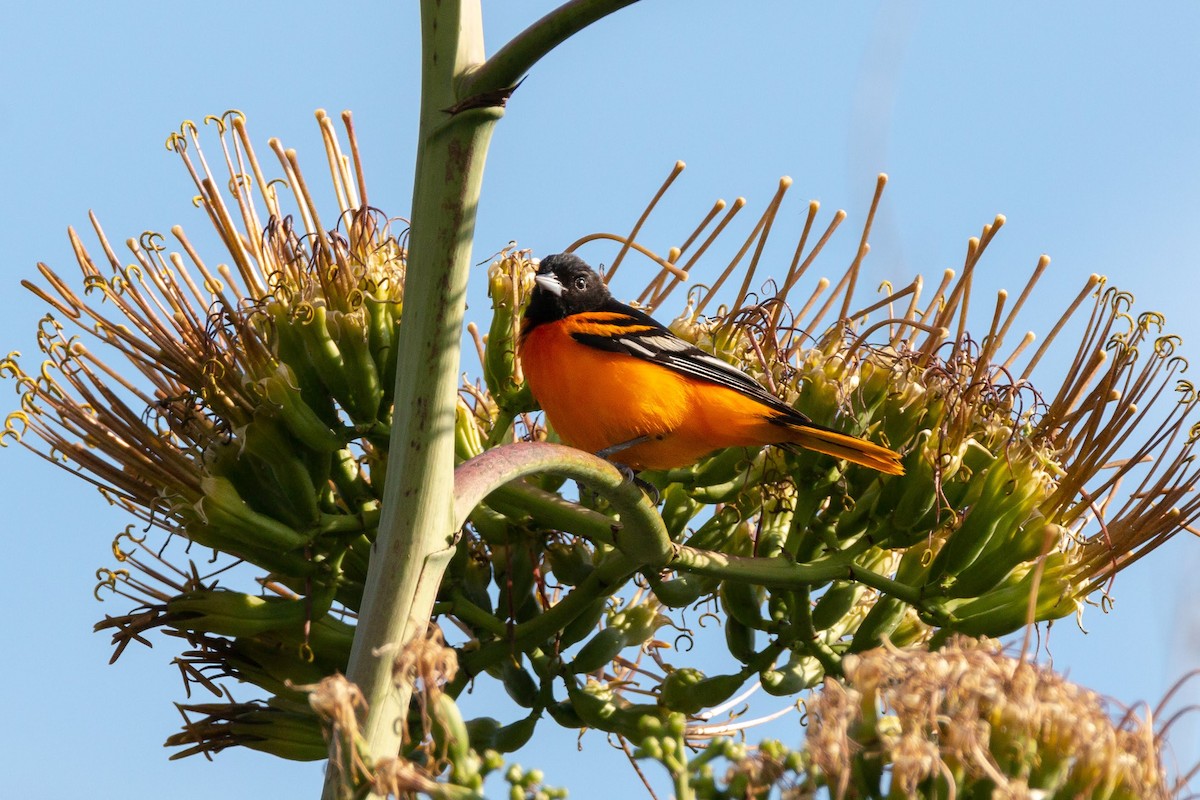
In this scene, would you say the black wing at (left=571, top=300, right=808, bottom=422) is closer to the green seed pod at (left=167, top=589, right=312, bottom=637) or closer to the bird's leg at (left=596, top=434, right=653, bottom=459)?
the bird's leg at (left=596, top=434, right=653, bottom=459)

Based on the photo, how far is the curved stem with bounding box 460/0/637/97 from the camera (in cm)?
279

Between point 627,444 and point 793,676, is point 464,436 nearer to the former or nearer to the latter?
point 627,444

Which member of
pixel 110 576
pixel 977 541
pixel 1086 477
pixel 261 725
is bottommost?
pixel 261 725

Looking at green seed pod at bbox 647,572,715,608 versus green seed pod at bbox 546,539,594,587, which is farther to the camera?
green seed pod at bbox 546,539,594,587

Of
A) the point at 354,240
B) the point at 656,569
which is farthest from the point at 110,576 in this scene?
the point at 656,569

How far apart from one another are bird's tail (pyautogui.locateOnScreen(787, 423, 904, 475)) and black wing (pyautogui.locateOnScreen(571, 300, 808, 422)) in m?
0.25

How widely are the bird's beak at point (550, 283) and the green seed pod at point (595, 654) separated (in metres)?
1.29

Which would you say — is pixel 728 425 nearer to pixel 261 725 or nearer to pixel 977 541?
pixel 977 541

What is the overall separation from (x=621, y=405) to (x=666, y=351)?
277 millimetres

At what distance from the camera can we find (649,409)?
4902 mm

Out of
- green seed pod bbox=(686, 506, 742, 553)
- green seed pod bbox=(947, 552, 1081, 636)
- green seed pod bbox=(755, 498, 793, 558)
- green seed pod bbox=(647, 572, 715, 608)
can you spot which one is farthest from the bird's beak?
green seed pod bbox=(947, 552, 1081, 636)

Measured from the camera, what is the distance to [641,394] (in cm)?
498

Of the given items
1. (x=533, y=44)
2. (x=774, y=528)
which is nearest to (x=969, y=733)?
(x=533, y=44)

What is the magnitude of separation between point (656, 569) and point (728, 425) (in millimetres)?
663
